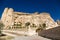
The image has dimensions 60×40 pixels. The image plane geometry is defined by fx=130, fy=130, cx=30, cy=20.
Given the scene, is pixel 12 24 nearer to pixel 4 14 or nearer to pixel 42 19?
pixel 4 14

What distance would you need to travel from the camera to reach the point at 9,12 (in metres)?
52.9

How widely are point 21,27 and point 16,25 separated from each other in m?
2.03

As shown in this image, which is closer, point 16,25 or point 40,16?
point 16,25

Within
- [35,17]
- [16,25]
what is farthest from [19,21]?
[35,17]

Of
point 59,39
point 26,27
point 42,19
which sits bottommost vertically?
point 59,39

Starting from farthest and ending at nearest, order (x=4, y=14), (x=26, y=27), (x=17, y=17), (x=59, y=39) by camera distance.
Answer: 1. (x=4, y=14)
2. (x=17, y=17)
3. (x=26, y=27)
4. (x=59, y=39)

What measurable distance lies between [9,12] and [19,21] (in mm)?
6926

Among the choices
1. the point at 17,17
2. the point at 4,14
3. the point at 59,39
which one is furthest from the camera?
the point at 4,14

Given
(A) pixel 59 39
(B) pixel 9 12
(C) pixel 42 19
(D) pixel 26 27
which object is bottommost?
(A) pixel 59 39

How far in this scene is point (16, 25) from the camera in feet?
158

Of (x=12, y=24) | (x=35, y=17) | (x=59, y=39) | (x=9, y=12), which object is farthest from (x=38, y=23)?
(x=59, y=39)

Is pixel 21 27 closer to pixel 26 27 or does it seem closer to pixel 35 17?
pixel 26 27

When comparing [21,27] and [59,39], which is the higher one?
[21,27]

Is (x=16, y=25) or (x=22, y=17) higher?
(x=22, y=17)
